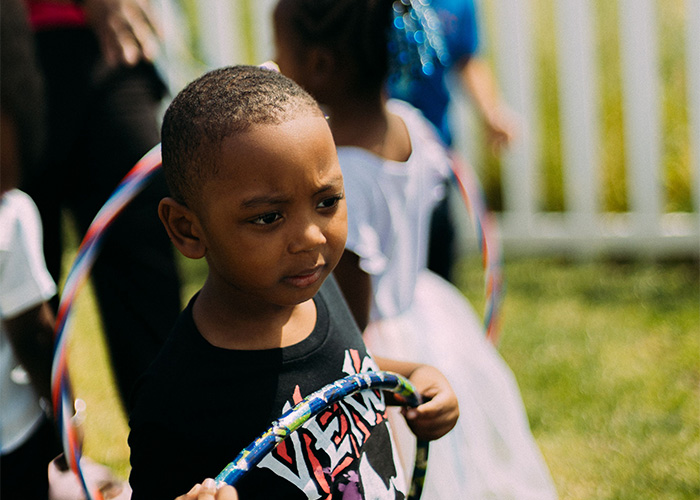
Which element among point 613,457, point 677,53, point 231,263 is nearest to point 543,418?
point 613,457

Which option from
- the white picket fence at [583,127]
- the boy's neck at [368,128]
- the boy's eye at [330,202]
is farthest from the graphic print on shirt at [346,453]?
the white picket fence at [583,127]

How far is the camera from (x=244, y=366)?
1.66 metres

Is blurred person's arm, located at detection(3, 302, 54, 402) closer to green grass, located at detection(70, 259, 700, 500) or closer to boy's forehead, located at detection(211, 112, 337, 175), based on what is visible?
boy's forehead, located at detection(211, 112, 337, 175)

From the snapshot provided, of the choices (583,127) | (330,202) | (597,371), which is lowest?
(597,371)

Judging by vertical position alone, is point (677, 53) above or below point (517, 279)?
above

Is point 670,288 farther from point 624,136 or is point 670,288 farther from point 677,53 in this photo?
point 677,53

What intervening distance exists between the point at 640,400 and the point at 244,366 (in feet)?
9.03

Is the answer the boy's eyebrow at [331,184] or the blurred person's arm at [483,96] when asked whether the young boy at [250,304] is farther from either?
the blurred person's arm at [483,96]

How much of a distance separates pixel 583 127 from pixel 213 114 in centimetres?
467

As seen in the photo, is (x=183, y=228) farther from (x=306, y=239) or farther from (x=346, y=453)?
(x=346, y=453)

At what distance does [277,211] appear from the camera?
1.58 metres

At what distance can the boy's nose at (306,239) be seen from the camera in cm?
Result: 159

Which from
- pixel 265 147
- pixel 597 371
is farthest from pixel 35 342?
pixel 597 371

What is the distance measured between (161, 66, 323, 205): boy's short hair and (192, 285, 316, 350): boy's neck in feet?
0.76
